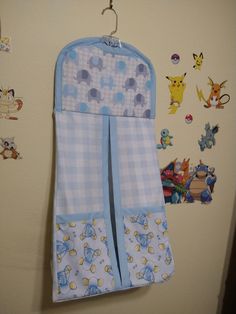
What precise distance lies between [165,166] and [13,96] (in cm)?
76

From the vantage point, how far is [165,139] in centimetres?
122

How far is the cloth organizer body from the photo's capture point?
0.98 m

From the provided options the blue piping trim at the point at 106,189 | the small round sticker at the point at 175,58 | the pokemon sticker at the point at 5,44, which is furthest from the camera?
the small round sticker at the point at 175,58

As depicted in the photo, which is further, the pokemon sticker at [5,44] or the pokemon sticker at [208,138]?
the pokemon sticker at [208,138]

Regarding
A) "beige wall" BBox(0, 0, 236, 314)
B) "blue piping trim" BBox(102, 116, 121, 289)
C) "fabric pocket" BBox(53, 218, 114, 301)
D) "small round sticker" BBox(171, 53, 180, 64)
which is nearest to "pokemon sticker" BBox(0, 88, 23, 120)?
"beige wall" BBox(0, 0, 236, 314)

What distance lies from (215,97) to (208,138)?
0.70ft

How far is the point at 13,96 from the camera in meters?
0.97

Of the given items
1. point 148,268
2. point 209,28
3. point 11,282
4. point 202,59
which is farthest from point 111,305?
point 209,28

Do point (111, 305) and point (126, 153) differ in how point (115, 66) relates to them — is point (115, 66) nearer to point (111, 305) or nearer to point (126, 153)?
point (126, 153)

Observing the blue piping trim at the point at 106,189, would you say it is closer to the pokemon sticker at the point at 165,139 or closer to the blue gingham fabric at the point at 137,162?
the blue gingham fabric at the point at 137,162

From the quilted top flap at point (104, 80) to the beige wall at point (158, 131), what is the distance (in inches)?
2.0

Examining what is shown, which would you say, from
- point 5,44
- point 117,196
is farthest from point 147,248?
point 5,44

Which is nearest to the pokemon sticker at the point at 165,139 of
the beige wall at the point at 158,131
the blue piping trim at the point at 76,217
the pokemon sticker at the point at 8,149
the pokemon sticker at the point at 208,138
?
the beige wall at the point at 158,131

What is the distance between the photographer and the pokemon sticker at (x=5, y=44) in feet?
3.05
